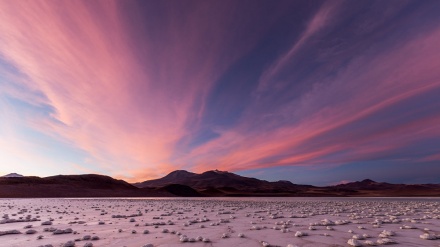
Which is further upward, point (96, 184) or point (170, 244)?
point (96, 184)

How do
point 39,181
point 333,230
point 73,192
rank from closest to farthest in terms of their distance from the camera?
point 333,230, point 73,192, point 39,181

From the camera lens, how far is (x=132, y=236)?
10273mm

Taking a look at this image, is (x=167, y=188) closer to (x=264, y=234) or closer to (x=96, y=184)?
(x=96, y=184)

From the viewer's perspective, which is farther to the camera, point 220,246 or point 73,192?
point 73,192

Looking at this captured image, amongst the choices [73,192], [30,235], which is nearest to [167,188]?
[73,192]

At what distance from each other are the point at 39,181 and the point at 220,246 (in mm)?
102355

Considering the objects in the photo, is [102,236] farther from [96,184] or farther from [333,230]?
[96,184]

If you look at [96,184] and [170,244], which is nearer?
[170,244]

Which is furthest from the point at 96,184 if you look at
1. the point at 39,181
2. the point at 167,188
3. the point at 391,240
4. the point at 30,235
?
the point at 391,240

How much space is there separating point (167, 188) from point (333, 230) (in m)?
105

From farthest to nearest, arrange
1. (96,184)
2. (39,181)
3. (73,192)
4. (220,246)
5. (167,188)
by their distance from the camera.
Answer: (167,188)
(96,184)
(39,181)
(73,192)
(220,246)

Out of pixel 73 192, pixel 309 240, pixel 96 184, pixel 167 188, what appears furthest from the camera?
pixel 167 188

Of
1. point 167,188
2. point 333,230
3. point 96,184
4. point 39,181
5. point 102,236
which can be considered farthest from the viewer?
point 167,188

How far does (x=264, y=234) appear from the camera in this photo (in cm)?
1052
